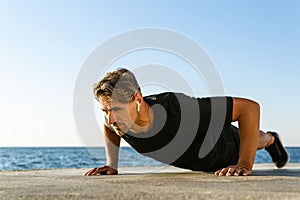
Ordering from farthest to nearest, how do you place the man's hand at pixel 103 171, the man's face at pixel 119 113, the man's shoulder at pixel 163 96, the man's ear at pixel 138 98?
the man's hand at pixel 103 171 < the man's shoulder at pixel 163 96 < the man's ear at pixel 138 98 < the man's face at pixel 119 113

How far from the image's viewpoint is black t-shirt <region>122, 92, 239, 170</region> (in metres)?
3.50

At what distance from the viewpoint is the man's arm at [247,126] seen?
3.43 m

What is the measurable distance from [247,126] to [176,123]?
0.55 meters

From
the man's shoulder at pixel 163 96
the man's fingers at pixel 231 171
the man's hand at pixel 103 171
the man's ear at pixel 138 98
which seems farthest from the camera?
the man's hand at pixel 103 171

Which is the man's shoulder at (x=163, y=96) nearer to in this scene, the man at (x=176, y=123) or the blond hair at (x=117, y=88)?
the man at (x=176, y=123)

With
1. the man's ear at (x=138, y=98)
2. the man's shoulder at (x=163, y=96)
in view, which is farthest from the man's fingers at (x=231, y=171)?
the man's ear at (x=138, y=98)

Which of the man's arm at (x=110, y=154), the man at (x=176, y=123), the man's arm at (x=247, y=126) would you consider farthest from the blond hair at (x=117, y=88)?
the man's arm at (x=247, y=126)

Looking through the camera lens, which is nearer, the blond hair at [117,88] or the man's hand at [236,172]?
the man's hand at [236,172]

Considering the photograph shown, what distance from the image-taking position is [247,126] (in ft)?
11.4

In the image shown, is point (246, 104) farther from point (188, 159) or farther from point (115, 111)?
point (115, 111)

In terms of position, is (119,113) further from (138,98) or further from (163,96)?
(163,96)

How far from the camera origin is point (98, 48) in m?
5.03

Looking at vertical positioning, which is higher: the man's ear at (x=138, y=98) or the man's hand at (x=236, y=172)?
the man's ear at (x=138, y=98)

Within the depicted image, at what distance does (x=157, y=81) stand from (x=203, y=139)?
126 centimetres
